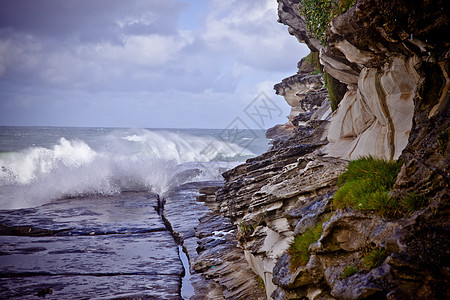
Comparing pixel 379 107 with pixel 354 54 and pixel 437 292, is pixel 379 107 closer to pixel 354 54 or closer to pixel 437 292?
pixel 354 54

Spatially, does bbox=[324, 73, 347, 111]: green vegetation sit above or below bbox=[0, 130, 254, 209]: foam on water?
below

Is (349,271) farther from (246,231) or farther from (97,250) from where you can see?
(97,250)

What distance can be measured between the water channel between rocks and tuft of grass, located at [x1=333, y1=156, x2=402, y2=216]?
3.76 m

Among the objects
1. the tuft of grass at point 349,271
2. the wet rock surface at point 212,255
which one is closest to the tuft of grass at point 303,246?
the tuft of grass at point 349,271

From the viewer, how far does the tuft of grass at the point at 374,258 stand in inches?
125

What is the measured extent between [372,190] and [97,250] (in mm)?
6911

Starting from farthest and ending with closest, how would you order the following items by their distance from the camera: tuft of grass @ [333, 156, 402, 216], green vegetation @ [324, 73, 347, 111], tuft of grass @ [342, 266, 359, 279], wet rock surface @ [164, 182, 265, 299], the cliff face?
green vegetation @ [324, 73, 347, 111] < wet rock surface @ [164, 182, 265, 299] < tuft of grass @ [333, 156, 402, 216] < tuft of grass @ [342, 266, 359, 279] < the cliff face

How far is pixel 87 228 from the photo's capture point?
1052cm

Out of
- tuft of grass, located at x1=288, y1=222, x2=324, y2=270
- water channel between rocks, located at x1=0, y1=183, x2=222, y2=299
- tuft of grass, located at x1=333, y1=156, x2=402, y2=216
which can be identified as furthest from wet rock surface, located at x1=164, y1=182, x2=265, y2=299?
tuft of grass, located at x1=333, y1=156, x2=402, y2=216

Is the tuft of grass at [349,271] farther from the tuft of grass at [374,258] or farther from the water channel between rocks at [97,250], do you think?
the water channel between rocks at [97,250]

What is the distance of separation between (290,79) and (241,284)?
26.8m

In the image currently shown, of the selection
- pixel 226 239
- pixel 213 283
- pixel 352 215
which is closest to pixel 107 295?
pixel 213 283

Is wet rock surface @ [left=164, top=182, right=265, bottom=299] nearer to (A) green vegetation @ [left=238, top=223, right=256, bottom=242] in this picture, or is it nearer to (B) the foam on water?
(A) green vegetation @ [left=238, top=223, right=256, bottom=242]

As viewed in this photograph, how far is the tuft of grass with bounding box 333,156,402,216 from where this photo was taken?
3.64 meters
